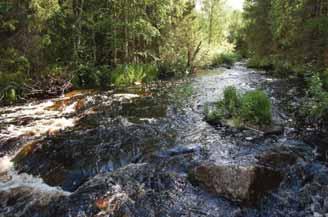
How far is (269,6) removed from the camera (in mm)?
21016

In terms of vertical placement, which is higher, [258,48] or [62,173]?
[258,48]

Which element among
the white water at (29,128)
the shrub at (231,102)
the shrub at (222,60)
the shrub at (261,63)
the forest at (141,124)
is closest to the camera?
the forest at (141,124)

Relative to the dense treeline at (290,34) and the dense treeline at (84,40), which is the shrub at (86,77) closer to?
the dense treeline at (84,40)

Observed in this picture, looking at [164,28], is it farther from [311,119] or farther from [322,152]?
[322,152]

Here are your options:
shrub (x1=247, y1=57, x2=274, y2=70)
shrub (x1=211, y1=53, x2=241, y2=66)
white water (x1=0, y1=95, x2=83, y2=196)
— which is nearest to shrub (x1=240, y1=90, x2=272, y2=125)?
white water (x1=0, y1=95, x2=83, y2=196)

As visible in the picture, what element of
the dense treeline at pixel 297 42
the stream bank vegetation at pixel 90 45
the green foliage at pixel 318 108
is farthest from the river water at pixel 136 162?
the stream bank vegetation at pixel 90 45

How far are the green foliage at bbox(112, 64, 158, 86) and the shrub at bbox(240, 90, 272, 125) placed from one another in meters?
7.86

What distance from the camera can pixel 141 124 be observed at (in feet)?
26.0

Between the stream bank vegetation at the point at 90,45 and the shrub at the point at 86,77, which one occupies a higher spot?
the stream bank vegetation at the point at 90,45

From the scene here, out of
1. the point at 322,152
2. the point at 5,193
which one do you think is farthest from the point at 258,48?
the point at 5,193

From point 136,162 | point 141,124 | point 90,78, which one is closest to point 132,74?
point 90,78

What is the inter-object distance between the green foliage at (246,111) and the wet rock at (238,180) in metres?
2.33

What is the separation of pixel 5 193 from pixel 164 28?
1496 cm

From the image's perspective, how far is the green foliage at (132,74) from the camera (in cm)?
1423
